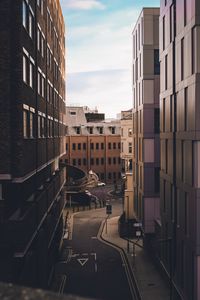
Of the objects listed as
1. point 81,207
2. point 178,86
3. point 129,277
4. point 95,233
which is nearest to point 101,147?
point 81,207

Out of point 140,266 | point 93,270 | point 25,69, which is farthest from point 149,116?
point 25,69

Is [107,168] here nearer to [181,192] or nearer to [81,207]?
[81,207]

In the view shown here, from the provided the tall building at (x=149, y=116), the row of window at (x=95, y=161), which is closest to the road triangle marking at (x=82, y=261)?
the tall building at (x=149, y=116)

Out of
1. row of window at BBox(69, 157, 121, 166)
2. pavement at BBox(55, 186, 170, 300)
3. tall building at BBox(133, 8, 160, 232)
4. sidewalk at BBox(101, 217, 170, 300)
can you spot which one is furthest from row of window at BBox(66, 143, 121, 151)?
tall building at BBox(133, 8, 160, 232)

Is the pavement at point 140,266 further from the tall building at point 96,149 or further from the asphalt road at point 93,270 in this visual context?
the tall building at point 96,149

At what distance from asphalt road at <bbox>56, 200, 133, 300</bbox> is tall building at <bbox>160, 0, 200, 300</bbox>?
4.61m

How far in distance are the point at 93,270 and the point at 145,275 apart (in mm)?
4932

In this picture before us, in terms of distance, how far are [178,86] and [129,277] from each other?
17.3m

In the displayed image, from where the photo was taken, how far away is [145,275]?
108 ft

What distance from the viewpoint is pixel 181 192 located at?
24156mm

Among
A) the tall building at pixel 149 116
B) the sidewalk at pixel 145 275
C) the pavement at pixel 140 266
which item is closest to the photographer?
Result: the sidewalk at pixel 145 275

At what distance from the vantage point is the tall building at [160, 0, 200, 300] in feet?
68.2

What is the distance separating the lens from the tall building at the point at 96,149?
9569 cm

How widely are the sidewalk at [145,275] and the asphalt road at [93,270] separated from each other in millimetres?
1107
